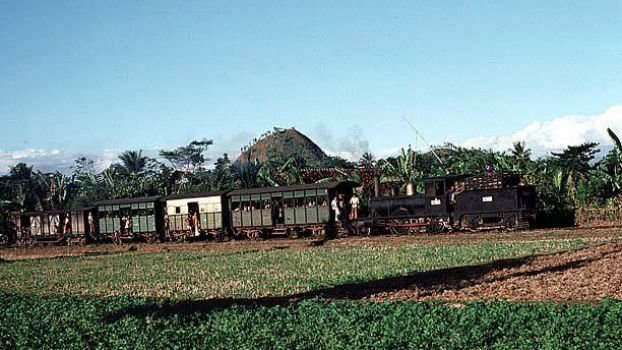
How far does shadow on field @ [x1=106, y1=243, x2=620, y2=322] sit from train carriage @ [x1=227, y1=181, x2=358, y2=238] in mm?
16852

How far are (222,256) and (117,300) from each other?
1392 cm

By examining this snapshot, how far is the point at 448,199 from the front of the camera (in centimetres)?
3362

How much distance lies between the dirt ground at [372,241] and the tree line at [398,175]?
20.1ft

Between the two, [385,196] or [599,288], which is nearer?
[599,288]

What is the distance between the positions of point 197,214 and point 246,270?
63.6ft

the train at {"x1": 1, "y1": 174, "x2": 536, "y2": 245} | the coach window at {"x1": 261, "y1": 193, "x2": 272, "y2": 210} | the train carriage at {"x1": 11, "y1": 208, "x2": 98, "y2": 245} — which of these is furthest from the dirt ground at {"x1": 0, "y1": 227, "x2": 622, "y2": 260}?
the train carriage at {"x1": 11, "y1": 208, "x2": 98, "y2": 245}

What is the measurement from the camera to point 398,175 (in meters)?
43.0

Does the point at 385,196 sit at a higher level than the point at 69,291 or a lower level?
higher

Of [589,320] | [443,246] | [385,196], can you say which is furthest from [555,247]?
[589,320]

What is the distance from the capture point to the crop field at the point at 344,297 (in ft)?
33.4

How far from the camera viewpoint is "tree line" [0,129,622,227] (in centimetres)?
3562

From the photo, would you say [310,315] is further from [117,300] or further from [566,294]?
[117,300]

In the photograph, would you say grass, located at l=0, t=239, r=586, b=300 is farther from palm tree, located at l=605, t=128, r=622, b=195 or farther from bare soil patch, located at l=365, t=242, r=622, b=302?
palm tree, located at l=605, t=128, r=622, b=195

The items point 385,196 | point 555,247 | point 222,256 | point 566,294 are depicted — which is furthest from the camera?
point 385,196
